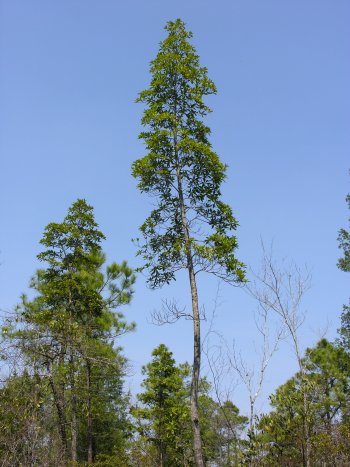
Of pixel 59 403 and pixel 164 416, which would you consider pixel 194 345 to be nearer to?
pixel 59 403

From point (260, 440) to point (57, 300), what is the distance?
1013 centimetres

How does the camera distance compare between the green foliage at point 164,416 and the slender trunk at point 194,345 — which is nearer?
the slender trunk at point 194,345

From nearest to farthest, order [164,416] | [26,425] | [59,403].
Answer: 1. [26,425]
2. [59,403]
3. [164,416]

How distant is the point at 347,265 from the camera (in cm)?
2105

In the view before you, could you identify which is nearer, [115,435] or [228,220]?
[228,220]

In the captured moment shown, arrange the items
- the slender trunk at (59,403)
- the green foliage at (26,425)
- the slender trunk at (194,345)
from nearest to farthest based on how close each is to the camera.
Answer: the slender trunk at (194,345), the green foliage at (26,425), the slender trunk at (59,403)

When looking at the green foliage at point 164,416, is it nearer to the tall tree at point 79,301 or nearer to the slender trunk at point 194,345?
the tall tree at point 79,301

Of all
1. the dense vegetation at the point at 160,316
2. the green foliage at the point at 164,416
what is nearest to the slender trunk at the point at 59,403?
the dense vegetation at the point at 160,316

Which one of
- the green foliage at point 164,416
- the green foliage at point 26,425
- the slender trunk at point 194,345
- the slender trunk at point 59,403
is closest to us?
the slender trunk at point 194,345

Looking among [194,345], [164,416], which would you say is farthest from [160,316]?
[164,416]

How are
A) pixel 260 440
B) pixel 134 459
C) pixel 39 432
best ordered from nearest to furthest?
1. pixel 260 440
2. pixel 39 432
3. pixel 134 459

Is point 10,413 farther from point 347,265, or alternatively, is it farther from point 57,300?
point 347,265

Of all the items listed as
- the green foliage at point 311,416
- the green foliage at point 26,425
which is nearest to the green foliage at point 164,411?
the green foliage at point 311,416

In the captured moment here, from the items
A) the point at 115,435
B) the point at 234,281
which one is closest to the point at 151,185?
the point at 234,281
